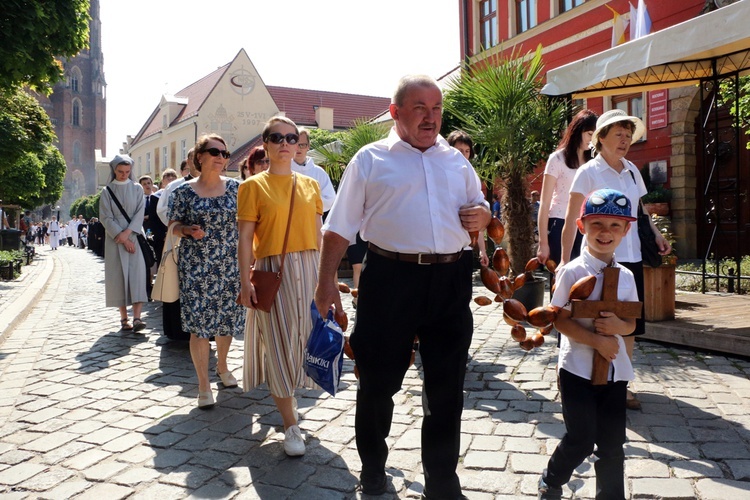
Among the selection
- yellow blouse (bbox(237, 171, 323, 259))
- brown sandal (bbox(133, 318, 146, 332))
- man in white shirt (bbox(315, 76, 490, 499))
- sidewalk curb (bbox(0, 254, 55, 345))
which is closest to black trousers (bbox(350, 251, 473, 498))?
man in white shirt (bbox(315, 76, 490, 499))

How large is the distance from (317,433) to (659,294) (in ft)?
12.9

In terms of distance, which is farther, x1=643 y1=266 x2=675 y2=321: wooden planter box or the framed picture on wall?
the framed picture on wall

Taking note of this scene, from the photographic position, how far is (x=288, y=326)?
3.89 meters

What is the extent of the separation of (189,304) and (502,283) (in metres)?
2.61

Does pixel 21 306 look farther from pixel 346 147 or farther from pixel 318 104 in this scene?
pixel 318 104

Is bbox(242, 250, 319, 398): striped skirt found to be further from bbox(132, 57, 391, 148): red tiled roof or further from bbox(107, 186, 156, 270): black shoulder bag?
bbox(132, 57, 391, 148): red tiled roof

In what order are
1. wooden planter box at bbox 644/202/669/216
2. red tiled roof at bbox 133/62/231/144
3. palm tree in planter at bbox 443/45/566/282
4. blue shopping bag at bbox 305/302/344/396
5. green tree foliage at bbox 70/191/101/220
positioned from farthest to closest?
green tree foliage at bbox 70/191/101/220
red tiled roof at bbox 133/62/231/144
wooden planter box at bbox 644/202/669/216
palm tree in planter at bbox 443/45/566/282
blue shopping bag at bbox 305/302/344/396

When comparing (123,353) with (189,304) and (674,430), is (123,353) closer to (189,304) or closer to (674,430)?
A: (189,304)

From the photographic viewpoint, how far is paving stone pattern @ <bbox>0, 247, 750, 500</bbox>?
128 inches

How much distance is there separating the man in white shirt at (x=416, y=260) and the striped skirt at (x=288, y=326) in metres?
0.84

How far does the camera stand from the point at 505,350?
Answer: 20.6ft

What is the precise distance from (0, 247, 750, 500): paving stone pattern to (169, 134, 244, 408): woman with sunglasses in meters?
0.51

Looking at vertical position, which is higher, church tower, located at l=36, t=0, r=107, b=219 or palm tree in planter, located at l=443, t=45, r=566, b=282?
church tower, located at l=36, t=0, r=107, b=219

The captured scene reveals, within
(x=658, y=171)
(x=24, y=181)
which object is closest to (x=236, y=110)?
(x=24, y=181)
